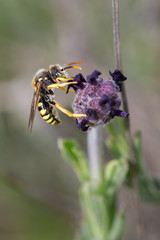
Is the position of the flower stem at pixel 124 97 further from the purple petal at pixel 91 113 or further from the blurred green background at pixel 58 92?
the blurred green background at pixel 58 92

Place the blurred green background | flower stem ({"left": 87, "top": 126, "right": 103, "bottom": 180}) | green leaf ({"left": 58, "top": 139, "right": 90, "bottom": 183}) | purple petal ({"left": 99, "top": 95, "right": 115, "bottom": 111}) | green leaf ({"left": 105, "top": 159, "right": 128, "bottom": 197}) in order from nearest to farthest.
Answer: purple petal ({"left": 99, "top": 95, "right": 115, "bottom": 111}) < flower stem ({"left": 87, "top": 126, "right": 103, "bottom": 180}) < green leaf ({"left": 105, "top": 159, "right": 128, "bottom": 197}) < green leaf ({"left": 58, "top": 139, "right": 90, "bottom": 183}) < the blurred green background

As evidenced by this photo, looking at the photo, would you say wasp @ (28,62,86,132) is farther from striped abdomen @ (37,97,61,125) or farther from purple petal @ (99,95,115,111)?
purple petal @ (99,95,115,111)

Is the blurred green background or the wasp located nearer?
the wasp

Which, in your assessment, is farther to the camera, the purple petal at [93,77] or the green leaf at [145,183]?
the green leaf at [145,183]

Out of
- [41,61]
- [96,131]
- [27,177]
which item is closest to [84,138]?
→ [27,177]

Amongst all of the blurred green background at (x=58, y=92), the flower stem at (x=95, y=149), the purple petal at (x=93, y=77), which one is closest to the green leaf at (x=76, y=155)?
the flower stem at (x=95, y=149)

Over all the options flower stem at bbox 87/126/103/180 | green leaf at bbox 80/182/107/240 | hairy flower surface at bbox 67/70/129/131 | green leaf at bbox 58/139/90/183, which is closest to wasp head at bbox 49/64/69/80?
hairy flower surface at bbox 67/70/129/131

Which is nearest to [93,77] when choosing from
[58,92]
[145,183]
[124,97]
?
[124,97]
